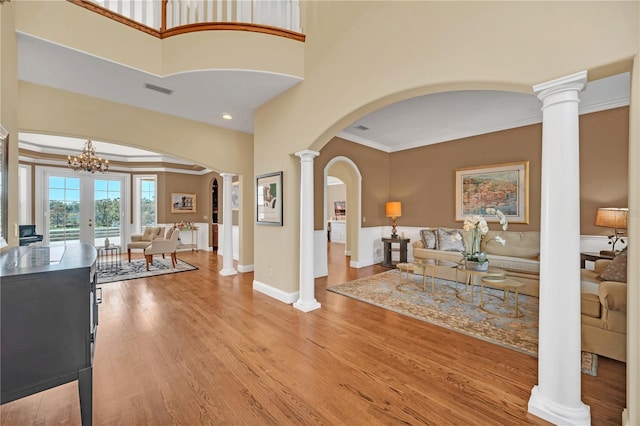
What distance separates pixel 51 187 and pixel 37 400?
8037 mm

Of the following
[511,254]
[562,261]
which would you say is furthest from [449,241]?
[562,261]

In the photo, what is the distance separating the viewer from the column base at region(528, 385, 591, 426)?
166cm

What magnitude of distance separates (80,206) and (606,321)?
36.9ft

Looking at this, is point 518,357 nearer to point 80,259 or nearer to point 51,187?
point 80,259

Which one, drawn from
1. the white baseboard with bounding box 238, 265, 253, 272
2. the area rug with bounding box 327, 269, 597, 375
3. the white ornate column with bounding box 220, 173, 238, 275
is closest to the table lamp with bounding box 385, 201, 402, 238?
the area rug with bounding box 327, 269, 597, 375

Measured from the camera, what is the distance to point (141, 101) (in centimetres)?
418

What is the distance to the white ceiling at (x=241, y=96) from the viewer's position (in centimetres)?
320

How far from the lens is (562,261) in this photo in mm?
1716

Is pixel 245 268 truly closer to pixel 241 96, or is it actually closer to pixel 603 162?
pixel 241 96

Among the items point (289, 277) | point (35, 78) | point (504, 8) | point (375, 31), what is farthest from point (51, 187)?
point (504, 8)

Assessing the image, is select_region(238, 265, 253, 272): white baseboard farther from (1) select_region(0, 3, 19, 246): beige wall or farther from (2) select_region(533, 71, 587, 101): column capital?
(2) select_region(533, 71, 587, 101): column capital

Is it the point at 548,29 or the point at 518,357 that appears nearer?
the point at 548,29

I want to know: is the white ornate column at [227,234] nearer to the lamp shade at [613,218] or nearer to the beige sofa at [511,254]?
the beige sofa at [511,254]

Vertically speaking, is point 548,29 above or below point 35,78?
below
